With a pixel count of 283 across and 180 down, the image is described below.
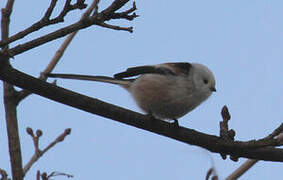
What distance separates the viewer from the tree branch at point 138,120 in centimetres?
269

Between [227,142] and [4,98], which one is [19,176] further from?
[227,142]

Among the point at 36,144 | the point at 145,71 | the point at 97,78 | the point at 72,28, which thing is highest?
the point at 72,28

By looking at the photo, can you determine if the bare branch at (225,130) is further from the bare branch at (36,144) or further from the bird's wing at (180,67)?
the bare branch at (36,144)

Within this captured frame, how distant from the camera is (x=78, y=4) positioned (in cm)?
272

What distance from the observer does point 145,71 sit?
14.1ft

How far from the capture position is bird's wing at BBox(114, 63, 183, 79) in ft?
13.7

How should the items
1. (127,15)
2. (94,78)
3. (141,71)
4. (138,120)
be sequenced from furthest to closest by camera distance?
(141,71) → (94,78) → (138,120) → (127,15)

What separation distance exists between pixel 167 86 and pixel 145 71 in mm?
348

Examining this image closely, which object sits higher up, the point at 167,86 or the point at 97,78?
the point at 97,78

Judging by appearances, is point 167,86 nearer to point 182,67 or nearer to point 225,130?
point 182,67

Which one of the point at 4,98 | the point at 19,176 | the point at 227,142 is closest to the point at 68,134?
the point at 4,98

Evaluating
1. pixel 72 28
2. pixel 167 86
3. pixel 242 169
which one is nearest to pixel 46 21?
pixel 72 28

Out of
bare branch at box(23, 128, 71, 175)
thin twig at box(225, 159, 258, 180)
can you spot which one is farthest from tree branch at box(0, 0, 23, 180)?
thin twig at box(225, 159, 258, 180)

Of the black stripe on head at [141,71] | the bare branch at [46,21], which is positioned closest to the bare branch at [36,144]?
the black stripe on head at [141,71]
